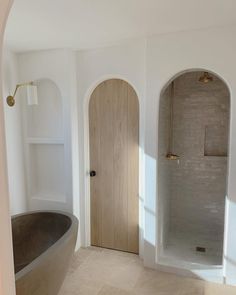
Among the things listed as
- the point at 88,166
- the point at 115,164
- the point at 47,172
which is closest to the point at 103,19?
the point at 115,164

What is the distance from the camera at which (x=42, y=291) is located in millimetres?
1966

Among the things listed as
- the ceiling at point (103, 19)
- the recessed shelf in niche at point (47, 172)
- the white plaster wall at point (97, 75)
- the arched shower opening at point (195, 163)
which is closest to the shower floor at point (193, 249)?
the arched shower opening at point (195, 163)

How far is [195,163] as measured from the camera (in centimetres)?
367

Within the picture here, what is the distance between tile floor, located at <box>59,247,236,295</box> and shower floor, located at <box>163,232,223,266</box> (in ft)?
1.02

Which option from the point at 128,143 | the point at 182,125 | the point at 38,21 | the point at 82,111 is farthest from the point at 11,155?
the point at 182,125

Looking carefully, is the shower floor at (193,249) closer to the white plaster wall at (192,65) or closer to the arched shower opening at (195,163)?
the arched shower opening at (195,163)

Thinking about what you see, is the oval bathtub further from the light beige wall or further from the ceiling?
the ceiling

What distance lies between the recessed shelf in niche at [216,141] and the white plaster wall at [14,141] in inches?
99.8

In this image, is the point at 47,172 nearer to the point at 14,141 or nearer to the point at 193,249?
the point at 14,141

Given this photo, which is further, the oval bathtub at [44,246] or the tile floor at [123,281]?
the tile floor at [123,281]

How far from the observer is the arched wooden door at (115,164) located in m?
3.06

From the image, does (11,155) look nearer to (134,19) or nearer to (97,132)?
(97,132)

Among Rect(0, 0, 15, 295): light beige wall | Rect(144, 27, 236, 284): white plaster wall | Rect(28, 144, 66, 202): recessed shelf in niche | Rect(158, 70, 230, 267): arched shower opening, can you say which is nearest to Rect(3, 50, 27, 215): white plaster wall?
Rect(28, 144, 66, 202): recessed shelf in niche

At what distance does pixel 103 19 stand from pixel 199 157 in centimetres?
232
